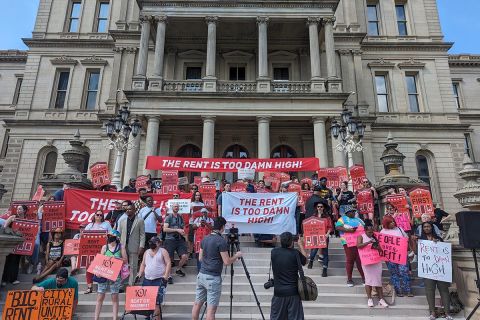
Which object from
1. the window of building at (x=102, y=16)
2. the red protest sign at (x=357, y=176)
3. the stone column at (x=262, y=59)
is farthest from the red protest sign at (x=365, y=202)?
the window of building at (x=102, y=16)

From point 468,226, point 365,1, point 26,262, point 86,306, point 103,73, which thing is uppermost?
point 365,1

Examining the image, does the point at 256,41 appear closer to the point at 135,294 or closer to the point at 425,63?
the point at 425,63

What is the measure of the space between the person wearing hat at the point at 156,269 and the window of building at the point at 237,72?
19039 millimetres

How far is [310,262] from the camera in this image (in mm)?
8438

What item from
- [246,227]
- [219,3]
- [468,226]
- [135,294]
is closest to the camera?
[468,226]

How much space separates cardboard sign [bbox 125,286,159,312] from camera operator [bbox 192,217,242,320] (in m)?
0.90

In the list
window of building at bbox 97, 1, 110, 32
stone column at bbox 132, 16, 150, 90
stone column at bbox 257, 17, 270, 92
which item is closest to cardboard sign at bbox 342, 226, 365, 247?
stone column at bbox 257, 17, 270, 92

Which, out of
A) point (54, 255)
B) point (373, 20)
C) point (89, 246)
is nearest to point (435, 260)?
point (89, 246)

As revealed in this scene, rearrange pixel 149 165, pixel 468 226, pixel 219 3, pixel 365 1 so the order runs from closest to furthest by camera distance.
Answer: pixel 468 226
pixel 149 165
pixel 219 3
pixel 365 1

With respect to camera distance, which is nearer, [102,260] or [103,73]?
[102,260]

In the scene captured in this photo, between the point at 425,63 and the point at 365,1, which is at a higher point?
the point at 365,1

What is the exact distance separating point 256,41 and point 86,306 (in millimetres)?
20859

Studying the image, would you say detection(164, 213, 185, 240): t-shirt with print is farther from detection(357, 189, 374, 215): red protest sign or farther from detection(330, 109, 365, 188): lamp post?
detection(330, 109, 365, 188): lamp post

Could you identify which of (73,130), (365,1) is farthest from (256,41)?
(73,130)
